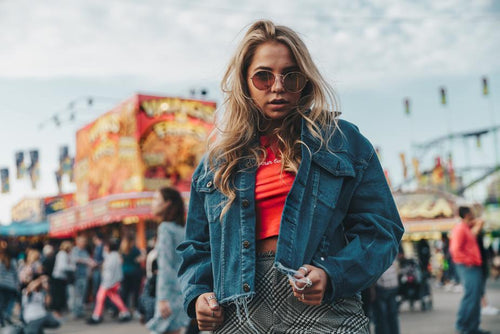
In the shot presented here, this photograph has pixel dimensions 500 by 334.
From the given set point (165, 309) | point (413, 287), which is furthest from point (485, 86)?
point (165, 309)

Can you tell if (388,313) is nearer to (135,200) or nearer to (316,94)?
(316,94)

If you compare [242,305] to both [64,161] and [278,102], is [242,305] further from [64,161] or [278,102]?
[64,161]

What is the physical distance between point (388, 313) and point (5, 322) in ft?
14.6

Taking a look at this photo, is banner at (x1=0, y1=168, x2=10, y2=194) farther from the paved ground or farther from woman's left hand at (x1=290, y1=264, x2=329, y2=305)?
woman's left hand at (x1=290, y1=264, x2=329, y2=305)

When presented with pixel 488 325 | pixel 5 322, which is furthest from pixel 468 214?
pixel 5 322

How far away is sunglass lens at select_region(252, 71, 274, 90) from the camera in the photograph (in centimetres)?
205

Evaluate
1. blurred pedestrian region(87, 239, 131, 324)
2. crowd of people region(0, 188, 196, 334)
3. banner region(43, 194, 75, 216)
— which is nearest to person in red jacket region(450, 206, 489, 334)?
crowd of people region(0, 188, 196, 334)

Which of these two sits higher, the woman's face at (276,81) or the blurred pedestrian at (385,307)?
the woman's face at (276,81)

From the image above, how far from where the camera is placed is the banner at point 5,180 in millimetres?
34062

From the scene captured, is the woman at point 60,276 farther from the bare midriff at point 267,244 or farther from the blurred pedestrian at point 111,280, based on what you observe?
the bare midriff at point 267,244

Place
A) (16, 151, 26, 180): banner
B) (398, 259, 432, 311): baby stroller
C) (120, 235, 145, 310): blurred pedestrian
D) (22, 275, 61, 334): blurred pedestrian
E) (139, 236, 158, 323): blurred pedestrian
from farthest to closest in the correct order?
1. (16, 151, 26, 180): banner
2. (120, 235, 145, 310): blurred pedestrian
3. (398, 259, 432, 311): baby stroller
4. (22, 275, 61, 334): blurred pedestrian
5. (139, 236, 158, 323): blurred pedestrian

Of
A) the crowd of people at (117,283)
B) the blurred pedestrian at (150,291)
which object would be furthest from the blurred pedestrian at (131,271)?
the blurred pedestrian at (150,291)

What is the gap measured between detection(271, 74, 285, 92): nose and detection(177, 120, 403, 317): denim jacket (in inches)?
6.6

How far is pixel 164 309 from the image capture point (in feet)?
15.2
